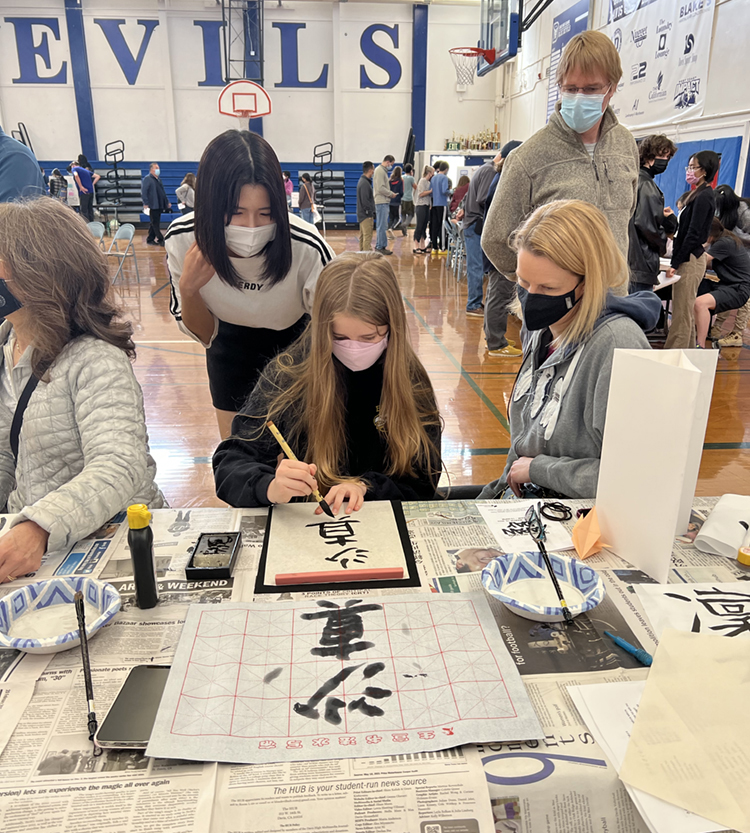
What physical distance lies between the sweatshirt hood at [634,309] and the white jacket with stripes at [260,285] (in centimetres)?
79

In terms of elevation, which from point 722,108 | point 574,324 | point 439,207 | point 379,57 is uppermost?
point 379,57

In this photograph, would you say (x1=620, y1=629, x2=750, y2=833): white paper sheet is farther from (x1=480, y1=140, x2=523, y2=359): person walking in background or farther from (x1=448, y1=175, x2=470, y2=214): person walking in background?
(x1=448, y1=175, x2=470, y2=214): person walking in background

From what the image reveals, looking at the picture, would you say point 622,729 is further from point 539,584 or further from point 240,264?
point 240,264

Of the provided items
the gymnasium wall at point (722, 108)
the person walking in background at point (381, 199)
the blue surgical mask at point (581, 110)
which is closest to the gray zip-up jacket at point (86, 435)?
the blue surgical mask at point (581, 110)

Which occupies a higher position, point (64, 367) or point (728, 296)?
point (64, 367)

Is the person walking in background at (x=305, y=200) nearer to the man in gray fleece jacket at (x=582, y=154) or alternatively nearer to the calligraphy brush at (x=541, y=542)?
the man in gray fleece jacket at (x=582, y=154)

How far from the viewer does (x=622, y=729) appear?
0.76 meters

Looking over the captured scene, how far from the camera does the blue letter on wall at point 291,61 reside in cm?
1312

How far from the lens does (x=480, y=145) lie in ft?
45.1

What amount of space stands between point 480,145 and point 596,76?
12.5 meters

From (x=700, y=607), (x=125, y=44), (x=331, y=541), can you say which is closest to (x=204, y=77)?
(x=125, y=44)

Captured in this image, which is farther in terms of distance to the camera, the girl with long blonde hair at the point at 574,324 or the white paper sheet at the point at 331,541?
the girl with long blonde hair at the point at 574,324

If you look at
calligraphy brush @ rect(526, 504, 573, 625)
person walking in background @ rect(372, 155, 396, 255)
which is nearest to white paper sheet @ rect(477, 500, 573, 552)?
calligraphy brush @ rect(526, 504, 573, 625)

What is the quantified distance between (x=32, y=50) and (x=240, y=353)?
47.3 ft
